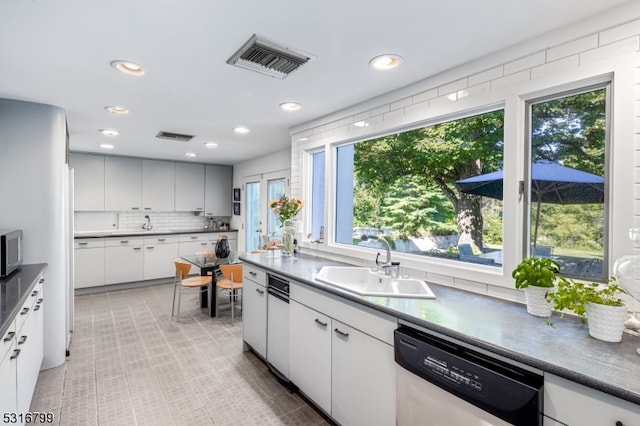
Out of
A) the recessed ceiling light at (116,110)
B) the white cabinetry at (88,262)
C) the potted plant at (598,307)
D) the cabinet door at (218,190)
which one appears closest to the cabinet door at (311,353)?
the potted plant at (598,307)

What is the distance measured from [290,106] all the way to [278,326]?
6.18 feet

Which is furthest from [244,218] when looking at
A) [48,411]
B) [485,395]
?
[485,395]

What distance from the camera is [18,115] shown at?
2615 millimetres

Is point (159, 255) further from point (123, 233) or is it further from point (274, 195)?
point (274, 195)

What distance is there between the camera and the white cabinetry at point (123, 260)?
200 inches

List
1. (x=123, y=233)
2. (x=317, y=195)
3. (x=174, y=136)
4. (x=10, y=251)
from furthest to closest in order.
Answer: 1. (x=123, y=233)
2. (x=174, y=136)
3. (x=317, y=195)
4. (x=10, y=251)

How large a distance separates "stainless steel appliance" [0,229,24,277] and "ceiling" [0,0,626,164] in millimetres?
1102

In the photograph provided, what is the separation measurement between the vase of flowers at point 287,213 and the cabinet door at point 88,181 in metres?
3.95

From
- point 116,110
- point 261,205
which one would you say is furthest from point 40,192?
point 261,205

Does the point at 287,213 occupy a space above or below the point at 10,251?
above

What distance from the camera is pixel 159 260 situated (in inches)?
218

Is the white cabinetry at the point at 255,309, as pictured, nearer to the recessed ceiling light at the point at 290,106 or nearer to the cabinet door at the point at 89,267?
the recessed ceiling light at the point at 290,106

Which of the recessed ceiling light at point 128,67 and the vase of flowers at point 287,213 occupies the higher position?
the recessed ceiling light at point 128,67

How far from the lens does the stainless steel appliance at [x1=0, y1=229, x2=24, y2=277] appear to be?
7.11ft
